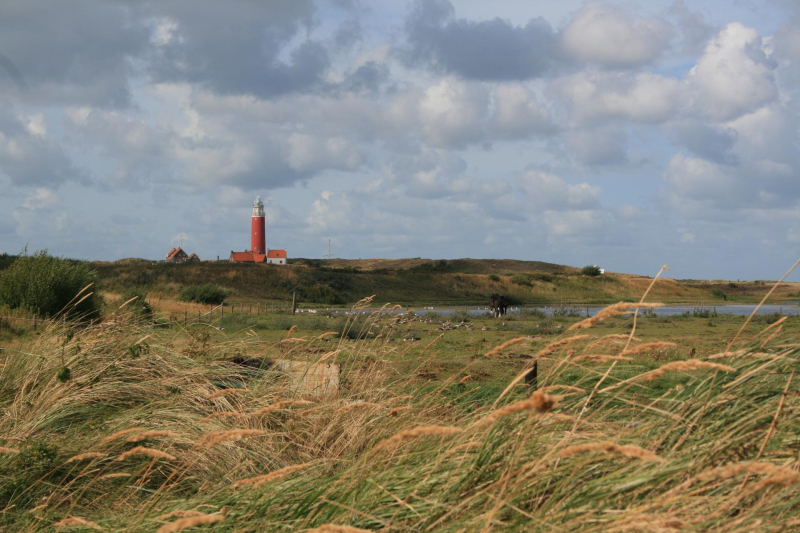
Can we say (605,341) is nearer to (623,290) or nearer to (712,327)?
(712,327)

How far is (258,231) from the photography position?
9681 centimetres

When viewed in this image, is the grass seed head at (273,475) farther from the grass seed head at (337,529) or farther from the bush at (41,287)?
the bush at (41,287)

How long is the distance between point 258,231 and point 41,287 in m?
81.2

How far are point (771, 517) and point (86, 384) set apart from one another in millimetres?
4891

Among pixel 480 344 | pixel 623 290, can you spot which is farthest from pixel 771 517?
pixel 623 290

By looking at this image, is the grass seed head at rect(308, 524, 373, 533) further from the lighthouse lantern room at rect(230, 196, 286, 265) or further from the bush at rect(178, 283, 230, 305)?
the lighthouse lantern room at rect(230, 196, 286, 265)

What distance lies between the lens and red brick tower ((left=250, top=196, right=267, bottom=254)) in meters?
96.8

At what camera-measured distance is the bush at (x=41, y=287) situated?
16500 millimetres

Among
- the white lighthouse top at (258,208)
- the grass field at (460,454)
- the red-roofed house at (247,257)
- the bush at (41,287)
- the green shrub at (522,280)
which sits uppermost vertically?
the white lighthouse top at (258,208)

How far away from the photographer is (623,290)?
62.5 metres

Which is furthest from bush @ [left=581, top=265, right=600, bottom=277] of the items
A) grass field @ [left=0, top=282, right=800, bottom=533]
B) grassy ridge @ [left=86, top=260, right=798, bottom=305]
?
grass field @ [left=0, top=282, right=800, bottom=533]

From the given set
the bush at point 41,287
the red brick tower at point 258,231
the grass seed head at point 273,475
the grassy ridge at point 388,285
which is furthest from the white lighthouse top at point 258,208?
the grass seed head at point 273,475

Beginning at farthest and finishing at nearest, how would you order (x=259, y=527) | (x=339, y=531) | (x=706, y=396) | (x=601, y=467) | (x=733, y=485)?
(x=259, y=527) < (x=706, y=396) < (x=601, y=467) < (x=733, y=485) < (x=339, y=531)

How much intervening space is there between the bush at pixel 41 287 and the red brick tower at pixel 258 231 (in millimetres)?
79174
